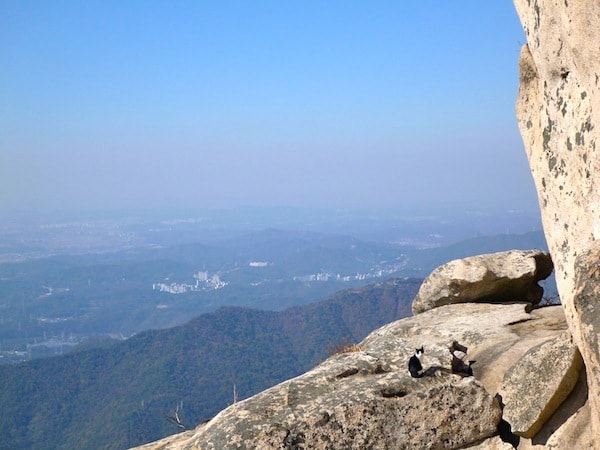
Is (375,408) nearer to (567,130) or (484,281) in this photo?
(567,130)

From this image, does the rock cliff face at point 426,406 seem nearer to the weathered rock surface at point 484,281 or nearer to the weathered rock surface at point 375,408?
the weathered rock surface at point 375,408

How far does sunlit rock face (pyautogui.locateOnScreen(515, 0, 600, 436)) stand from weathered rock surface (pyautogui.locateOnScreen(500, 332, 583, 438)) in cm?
51

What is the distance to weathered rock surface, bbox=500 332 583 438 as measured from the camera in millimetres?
9234

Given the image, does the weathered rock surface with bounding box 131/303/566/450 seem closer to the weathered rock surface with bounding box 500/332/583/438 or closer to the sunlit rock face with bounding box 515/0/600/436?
the weathered rock surface with bounding box 500/332/583/438

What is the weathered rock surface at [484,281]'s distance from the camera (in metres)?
16.9

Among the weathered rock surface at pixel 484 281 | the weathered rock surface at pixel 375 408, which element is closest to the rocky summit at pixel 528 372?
the weathered rock surface at pixel 375 408

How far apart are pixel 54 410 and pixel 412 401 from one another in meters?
212

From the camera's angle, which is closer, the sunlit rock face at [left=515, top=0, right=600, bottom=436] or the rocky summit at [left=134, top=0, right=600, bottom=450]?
the sunlit rock face at [left=515, top=0, right=600, bottom=436]

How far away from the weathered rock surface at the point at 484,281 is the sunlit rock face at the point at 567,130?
646cm

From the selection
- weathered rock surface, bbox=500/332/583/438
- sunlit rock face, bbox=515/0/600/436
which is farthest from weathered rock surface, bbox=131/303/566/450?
sunlit rock face, bbox=515/0/600/436

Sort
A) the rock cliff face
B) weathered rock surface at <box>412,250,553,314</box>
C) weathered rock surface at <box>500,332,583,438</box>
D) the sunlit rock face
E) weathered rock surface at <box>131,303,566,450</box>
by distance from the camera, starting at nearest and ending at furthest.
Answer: the sunlit rock face
weathered rock surface at <box>500,332,583,438</box>
the rock cliff face
weathered rock surface at <box>131,303,566,450</box>
weathered rock surface at <box>412,250,553,314</box>

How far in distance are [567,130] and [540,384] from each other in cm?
388

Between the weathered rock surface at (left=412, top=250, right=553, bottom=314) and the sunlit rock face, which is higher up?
the sunlit rock face

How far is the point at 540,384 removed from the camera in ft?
30.9
